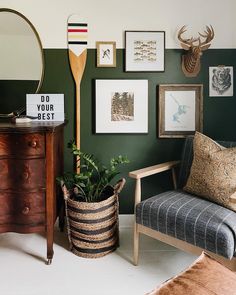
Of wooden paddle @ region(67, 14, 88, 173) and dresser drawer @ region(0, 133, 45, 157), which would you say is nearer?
dresser drawer @ region(0, 133, 45, 157)

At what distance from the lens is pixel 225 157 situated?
7.02 feet

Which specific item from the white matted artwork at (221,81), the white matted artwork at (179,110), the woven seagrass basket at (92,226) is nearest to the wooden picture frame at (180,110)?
the white matted artwork at (179,110)

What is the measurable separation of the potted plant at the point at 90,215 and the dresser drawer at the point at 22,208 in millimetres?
205

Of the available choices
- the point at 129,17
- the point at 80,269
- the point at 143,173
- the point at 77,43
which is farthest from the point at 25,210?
the point at 129,17

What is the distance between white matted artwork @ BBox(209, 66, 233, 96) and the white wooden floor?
53.1 inches

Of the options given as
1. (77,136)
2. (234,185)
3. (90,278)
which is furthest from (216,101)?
(90,278)

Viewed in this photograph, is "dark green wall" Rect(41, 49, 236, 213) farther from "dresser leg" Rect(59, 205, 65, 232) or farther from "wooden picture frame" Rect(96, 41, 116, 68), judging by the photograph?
"dresser leg" Rect(59, 205, 65, 232)

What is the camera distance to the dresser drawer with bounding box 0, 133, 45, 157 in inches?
86.9

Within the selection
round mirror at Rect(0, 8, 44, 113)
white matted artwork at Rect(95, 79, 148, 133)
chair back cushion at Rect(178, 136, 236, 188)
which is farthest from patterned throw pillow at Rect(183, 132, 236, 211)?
round mirror at Rect(0, 8, 44, 113)

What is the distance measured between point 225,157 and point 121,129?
99 cm

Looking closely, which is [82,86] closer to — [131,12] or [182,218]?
[131,12]

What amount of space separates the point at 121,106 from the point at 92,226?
1.04 meters

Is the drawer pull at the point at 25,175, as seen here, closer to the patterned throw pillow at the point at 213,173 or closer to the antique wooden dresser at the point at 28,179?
the antique wooden dresser at the point at 28,179

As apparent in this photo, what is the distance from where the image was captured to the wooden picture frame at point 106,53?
109 inches
